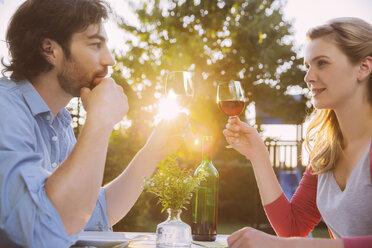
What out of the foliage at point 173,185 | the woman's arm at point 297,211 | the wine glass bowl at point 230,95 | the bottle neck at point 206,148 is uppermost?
the wine glass bowl at point 230,95

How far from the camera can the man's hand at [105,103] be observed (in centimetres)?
140

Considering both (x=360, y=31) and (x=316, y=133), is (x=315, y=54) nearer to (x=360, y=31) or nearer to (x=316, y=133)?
(x=360, y=31)

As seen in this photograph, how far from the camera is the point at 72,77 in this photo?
5.71ft

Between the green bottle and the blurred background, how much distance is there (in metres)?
6.70

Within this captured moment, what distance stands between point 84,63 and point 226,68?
1074 cm

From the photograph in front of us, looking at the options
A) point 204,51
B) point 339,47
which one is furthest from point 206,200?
point 204,51

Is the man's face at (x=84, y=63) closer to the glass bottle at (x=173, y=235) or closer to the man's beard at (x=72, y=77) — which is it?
the man's beard at (x=72, y=77)

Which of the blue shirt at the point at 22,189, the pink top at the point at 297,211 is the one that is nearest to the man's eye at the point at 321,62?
the pink top at the point at 297,211

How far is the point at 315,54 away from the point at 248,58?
10.8m

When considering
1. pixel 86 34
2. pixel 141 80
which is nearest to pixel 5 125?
pixel 86 34

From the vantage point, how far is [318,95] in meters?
2.04

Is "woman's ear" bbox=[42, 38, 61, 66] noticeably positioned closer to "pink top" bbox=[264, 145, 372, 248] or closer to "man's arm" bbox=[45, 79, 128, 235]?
"man's arm" bbox=[45, 79, 128, 235]

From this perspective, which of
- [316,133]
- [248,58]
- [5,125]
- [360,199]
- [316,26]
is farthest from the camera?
[248,58]

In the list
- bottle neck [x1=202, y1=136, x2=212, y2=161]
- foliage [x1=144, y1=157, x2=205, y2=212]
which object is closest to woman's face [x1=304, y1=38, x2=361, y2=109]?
bottle neck [x1=202, y1=136, x2=212, y2=161]
